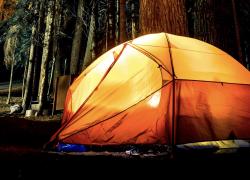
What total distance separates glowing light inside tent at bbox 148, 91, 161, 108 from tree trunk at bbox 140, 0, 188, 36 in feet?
6.18

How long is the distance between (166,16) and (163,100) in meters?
2.13

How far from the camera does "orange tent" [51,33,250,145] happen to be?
4723mm

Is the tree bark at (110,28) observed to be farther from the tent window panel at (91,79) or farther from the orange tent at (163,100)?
the orange tent at (163,100)

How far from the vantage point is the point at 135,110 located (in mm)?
4879

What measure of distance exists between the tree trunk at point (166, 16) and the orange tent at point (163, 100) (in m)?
0.93

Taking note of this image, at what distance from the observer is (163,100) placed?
481 cm

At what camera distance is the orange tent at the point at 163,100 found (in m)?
4.72

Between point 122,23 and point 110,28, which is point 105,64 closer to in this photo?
point 122,23

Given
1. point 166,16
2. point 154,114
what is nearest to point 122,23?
point 166,16

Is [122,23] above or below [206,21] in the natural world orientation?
above

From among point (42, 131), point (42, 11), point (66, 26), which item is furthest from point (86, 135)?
point (66, 26)

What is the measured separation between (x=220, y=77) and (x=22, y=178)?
332 centimetres

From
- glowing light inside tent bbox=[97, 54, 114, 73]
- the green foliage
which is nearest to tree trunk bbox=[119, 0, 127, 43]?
glowing light inside tent bbox=[97, 54, 114, 73]

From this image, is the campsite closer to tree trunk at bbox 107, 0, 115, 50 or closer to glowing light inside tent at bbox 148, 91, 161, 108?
glowing light inside tent at bbox 148, 91, 161, 108
